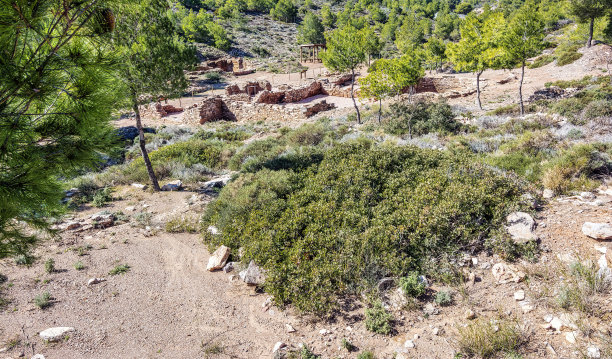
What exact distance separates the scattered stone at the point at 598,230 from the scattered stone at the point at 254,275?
5241mm

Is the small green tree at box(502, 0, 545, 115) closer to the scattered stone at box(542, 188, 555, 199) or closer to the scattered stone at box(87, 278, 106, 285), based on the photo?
the scattered stone at box(542, 188, 555, 199)

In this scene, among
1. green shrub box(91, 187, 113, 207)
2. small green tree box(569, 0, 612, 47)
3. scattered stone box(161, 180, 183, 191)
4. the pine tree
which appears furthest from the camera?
small green tree box(569, 0, 612, 47)

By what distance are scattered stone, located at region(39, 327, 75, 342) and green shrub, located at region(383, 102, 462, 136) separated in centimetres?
1314

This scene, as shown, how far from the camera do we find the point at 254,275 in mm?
5520

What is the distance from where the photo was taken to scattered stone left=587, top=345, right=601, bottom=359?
3.22 m

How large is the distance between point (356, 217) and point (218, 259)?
285 cm

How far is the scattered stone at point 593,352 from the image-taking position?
3.22 meters

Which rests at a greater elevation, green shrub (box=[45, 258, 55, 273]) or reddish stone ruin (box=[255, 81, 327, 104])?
reddish stone ruin (box=[255, 81, 327, 104])

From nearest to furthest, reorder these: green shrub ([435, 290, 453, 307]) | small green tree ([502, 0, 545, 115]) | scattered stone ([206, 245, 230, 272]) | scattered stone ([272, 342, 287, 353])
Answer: scattered stone ([272, 342, 287, 353]) → green shrub ([435, 290, 453, 307]) → scattered stone ([206, 245, 230, 272]) → small green tree ([502, 0, 545, 115])

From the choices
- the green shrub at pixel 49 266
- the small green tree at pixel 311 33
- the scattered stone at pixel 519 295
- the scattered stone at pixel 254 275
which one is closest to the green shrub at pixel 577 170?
the scattered stone at pixel 519 295

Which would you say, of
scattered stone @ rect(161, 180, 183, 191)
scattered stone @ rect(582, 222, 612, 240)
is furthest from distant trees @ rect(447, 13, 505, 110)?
scattered stone @ rect(161, 180, 183, 191)

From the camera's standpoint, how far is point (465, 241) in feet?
18.1

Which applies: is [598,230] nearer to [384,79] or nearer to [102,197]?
[102,197]

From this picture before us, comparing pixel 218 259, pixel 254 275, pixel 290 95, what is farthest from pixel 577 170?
pixel 290 95
